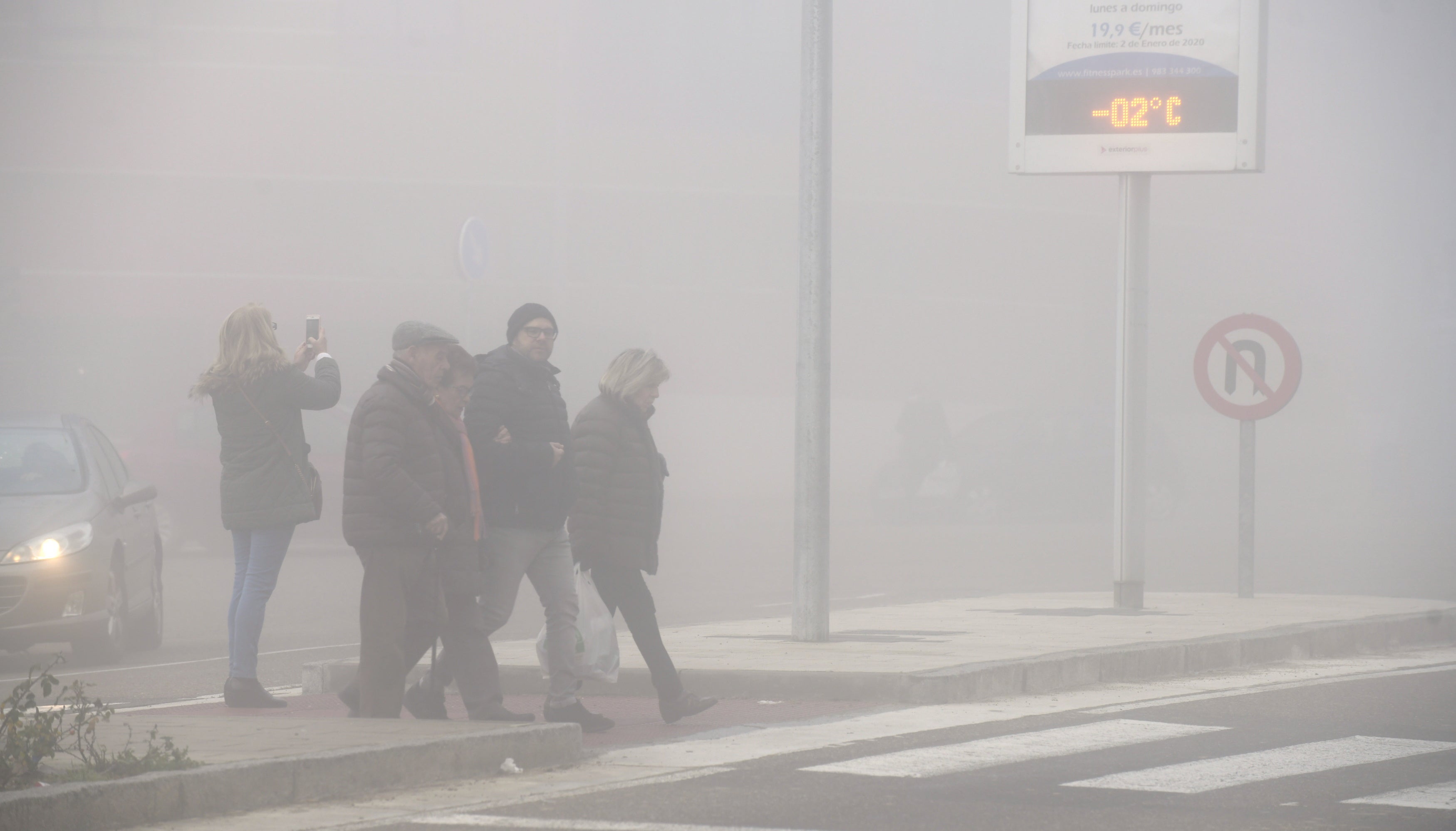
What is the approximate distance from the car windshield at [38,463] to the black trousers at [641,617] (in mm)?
4478

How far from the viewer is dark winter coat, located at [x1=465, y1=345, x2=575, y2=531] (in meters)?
7.52

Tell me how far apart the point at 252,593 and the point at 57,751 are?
7.95ft

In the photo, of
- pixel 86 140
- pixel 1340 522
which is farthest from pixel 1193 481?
pixel 86 140

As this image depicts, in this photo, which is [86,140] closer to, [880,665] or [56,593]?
[56,593]

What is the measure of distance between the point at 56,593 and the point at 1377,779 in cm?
710

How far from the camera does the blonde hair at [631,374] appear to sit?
26.3 ft

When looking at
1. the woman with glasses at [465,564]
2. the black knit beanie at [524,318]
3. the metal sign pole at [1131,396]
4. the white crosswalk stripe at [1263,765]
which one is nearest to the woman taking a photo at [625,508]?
the black knit beanie at [524,318]

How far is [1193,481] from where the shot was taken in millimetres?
42594

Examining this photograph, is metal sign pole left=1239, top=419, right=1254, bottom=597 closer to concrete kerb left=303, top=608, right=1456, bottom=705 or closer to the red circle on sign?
the red circle on sign

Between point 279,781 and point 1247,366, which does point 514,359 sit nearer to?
point 279,781

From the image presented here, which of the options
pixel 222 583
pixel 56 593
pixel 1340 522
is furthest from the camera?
pixel 1340 522

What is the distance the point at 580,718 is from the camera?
304 inches

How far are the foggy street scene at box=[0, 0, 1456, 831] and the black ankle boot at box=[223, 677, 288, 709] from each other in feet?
0.06

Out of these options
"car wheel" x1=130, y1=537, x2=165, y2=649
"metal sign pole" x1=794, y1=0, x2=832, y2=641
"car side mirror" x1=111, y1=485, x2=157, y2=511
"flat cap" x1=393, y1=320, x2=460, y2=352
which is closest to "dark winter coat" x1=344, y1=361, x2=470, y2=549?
"flat cap" x1=393, y1=320, x2=460, y2=352
